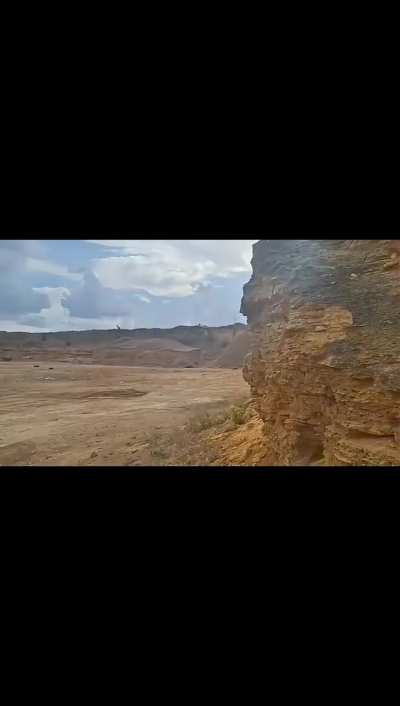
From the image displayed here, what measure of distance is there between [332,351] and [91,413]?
250 inches

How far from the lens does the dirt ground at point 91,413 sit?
218 inches

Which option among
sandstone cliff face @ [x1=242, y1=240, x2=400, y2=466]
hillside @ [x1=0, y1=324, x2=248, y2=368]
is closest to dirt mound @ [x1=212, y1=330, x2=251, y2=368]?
hillside @ [x1=0, y1=324, x2=248, y2=368]

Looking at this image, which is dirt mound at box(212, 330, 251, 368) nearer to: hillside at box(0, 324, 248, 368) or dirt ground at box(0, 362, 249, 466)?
hillside at box(0, 324, 248, 368)

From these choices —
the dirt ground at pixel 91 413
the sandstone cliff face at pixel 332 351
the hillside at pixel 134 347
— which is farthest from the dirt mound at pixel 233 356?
the sandstone cliff face at pixel 332 351

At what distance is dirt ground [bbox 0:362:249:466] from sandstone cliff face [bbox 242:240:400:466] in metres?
2.49

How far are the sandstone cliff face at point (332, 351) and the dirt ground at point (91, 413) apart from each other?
2489 mm

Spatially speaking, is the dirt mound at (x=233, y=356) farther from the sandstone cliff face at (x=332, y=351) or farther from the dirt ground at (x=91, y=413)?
the sandstone cliff face at (x=332, y=351)

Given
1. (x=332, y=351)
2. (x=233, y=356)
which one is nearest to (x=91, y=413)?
(x=332, y=351)

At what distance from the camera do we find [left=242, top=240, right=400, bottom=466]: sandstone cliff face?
2596 millimetres

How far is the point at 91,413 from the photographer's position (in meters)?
8.17
